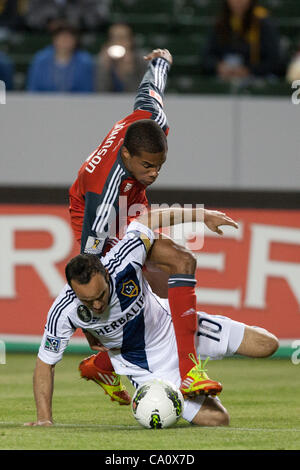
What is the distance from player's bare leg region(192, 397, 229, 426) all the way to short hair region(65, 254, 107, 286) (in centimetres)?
119

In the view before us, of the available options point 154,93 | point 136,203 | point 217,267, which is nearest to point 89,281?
point 136,203

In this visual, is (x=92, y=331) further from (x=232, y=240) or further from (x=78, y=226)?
(x=232, y=240)

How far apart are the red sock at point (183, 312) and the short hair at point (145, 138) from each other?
902 mm

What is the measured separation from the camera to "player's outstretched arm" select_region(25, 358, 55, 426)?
276 inches

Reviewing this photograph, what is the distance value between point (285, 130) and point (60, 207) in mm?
3045

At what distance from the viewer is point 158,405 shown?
22.5ft

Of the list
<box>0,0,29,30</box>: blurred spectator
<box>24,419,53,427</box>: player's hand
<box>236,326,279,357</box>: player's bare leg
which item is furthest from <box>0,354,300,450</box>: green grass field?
<box>0,0,29,30</box>: blurred spectator

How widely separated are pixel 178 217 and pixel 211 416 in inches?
55.1

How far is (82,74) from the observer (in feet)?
43.4

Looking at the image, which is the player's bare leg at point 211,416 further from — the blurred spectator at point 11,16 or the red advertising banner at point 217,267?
the blurred spectator at point 11,16

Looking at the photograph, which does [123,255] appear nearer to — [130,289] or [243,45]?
[130,289]
